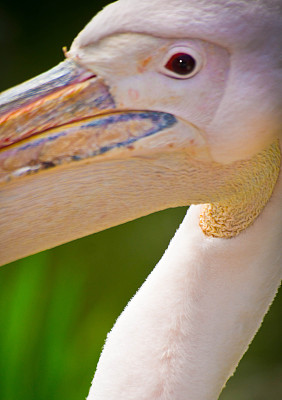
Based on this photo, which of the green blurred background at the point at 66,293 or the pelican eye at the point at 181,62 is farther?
the green blurred background at the point at 66,293

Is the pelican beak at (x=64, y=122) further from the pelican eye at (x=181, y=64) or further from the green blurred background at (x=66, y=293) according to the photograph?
the green blurred background at (x=66, y=293)

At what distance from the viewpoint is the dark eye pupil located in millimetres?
877

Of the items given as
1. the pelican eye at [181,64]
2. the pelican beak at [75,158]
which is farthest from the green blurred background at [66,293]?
the pelican eye at [181,64]

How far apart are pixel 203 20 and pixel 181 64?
0.22ft

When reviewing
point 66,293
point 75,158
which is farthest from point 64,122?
point 66,293

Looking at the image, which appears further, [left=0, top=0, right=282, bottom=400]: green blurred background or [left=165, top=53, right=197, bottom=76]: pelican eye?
[left=0, top=0, right=282, bottom=400]: green blurred background

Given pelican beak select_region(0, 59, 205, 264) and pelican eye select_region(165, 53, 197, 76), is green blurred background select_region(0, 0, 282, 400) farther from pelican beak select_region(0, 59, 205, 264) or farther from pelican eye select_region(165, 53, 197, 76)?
pelican eye select_region(165, 53, 197, 76)

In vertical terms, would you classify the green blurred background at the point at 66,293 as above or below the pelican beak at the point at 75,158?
below

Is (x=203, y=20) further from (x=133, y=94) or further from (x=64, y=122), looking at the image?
(x=64, y=122)

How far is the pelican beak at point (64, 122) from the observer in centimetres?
84

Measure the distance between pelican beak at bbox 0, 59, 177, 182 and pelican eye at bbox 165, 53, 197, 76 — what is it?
0.22 feet

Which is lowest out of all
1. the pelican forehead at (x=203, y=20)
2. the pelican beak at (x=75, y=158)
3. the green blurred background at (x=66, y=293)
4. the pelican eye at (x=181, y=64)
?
the green blurred background at (x=66, y=293)

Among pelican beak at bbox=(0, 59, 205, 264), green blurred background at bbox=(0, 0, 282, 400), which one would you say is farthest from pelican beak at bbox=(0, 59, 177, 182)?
green blurred background at bbox=(0, 0, 282, 400)

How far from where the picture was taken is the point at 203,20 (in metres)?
0.86
